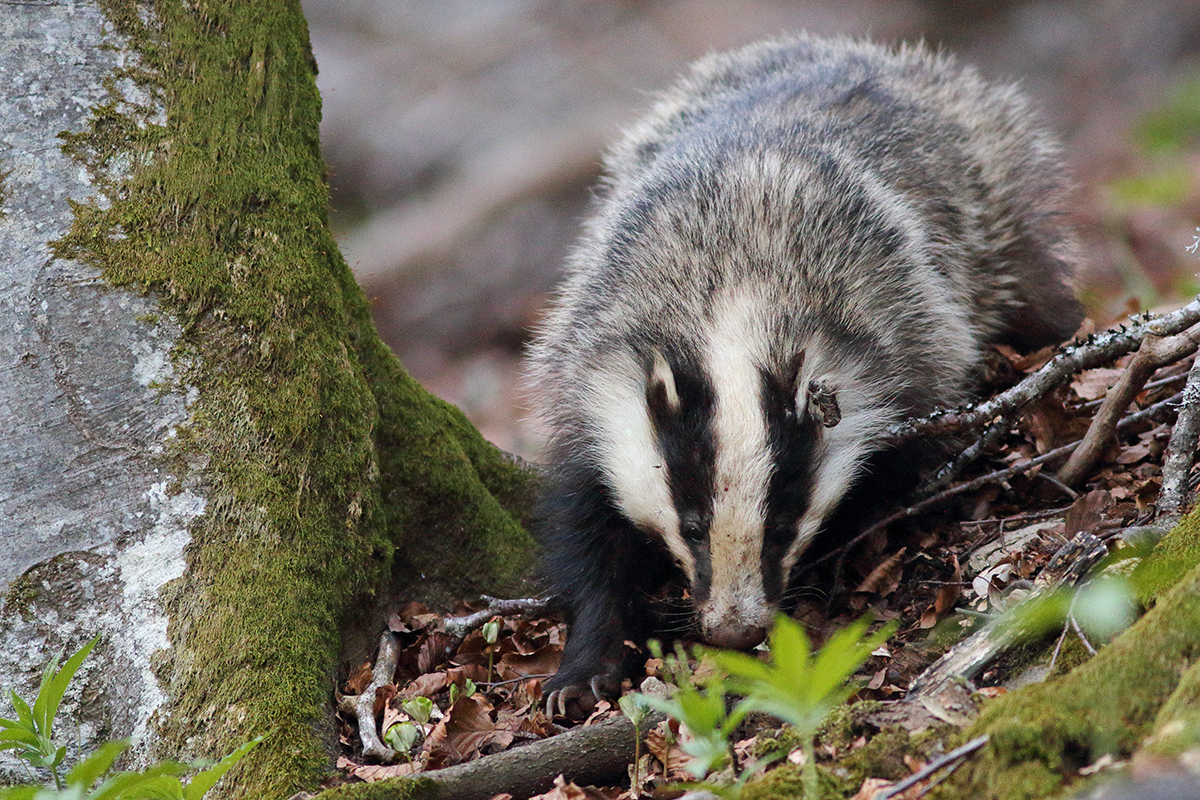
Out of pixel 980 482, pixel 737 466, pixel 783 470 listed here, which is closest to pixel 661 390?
pixel 737 466

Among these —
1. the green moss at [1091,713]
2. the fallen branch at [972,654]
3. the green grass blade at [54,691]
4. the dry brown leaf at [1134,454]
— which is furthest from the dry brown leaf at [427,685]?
the dry brown leaf at [1134,454]

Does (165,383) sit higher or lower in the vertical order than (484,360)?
lower

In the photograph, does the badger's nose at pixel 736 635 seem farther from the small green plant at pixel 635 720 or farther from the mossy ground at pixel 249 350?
the mossy ground at pixel 249 350

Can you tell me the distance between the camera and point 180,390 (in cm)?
364

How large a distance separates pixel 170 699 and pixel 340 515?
0.85m

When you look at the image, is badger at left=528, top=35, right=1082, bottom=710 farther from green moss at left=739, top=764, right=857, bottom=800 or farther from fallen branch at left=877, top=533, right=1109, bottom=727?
green moss at left=739, top=764, right=857, bottom=800

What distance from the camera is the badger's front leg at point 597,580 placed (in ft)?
13.0

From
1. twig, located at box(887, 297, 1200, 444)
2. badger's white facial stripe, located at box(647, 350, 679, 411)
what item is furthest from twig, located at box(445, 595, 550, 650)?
twig, located at box(887, 297, 1200, 444)

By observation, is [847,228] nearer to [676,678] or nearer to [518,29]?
[676,678]

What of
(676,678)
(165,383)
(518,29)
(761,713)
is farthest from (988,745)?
(518,29)

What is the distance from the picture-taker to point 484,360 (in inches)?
416

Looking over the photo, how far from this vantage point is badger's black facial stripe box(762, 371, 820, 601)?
3568 millimetres

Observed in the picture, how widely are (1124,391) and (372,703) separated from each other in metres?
2.74

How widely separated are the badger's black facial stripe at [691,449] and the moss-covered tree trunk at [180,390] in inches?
45.5
